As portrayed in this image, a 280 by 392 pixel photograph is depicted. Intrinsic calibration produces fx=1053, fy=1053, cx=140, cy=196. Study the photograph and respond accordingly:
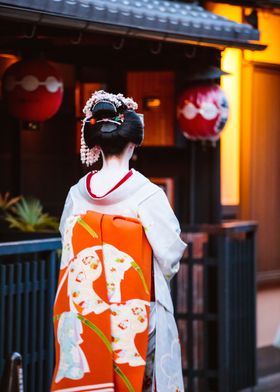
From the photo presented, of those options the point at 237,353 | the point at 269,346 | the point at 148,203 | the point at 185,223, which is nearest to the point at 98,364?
the point at 148,203

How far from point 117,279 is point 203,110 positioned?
4374mm

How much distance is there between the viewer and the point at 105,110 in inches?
254

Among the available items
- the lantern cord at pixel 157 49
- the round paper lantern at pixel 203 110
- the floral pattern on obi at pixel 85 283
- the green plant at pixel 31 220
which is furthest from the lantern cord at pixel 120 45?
the floral pattern on obi at pixel 85 283

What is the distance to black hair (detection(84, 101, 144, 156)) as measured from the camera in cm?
641

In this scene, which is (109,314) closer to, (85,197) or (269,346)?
(85,197)

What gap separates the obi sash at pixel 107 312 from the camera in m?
6.33

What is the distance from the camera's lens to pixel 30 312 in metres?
8.16

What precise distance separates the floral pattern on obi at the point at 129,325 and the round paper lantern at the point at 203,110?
4387mm

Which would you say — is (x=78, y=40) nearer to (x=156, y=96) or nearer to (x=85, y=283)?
(x=156, y=96)

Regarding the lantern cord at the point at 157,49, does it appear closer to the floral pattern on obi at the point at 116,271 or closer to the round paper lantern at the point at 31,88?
the round paper lantern at the point at 31,88

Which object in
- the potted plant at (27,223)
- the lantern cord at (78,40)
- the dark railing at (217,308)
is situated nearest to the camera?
the lantern cord at (78,40)

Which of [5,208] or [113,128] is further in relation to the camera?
[5,208]

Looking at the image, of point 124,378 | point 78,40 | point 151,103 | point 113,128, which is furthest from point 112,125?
point 151,103

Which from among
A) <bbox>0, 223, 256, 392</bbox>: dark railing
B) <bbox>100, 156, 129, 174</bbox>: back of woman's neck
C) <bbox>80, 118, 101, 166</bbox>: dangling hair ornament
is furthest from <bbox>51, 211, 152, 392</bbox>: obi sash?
<bbox>0, 223, 256, 392</bbox>: dark railing
